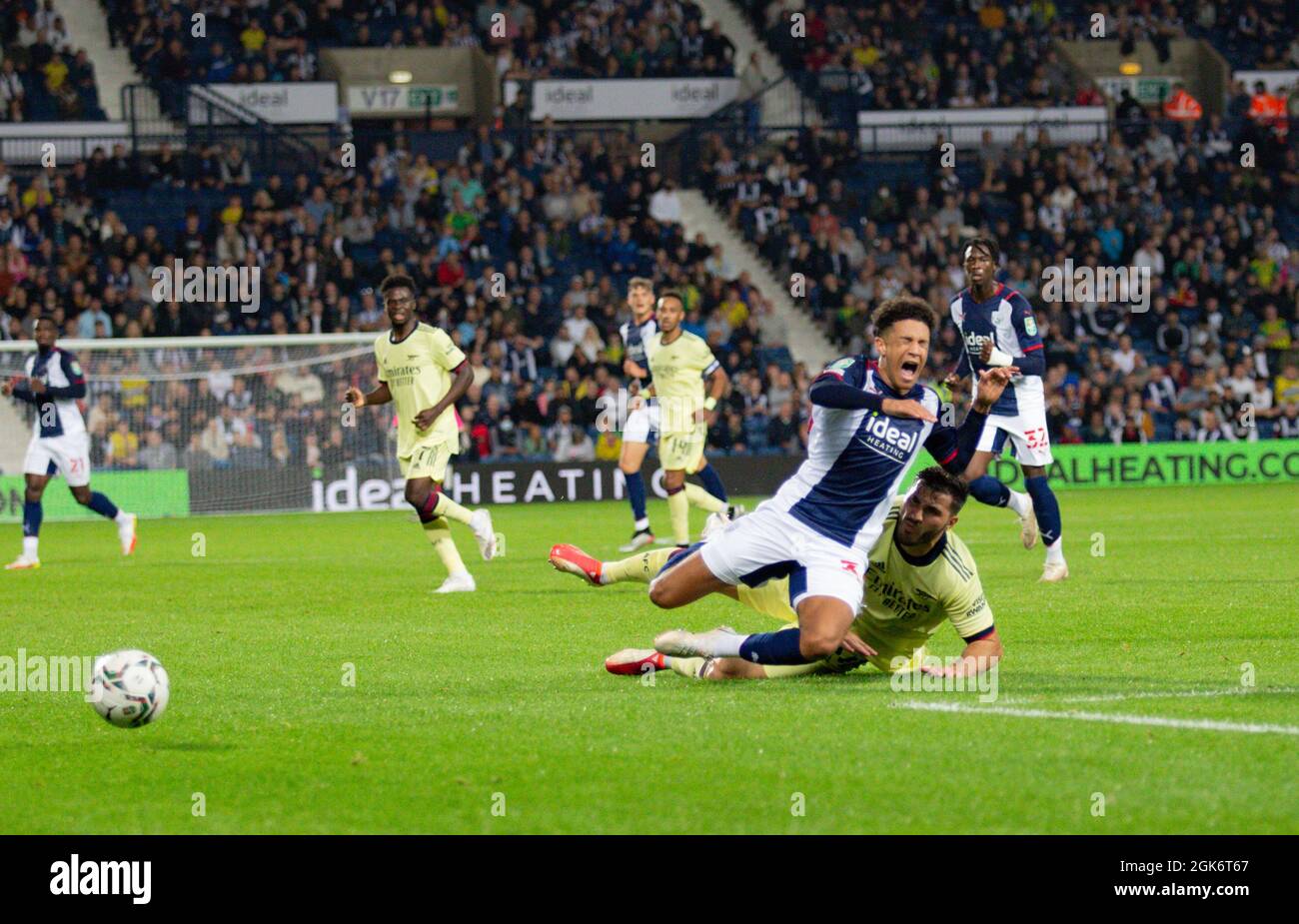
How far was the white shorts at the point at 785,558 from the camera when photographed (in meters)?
8.30

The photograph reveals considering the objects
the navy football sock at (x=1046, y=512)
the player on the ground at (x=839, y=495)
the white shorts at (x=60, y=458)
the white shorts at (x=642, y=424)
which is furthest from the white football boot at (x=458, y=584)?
the white shorts at (x=60, y=458)

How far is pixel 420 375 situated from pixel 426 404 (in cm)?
24

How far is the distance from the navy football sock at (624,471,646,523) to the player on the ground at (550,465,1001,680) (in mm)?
9624

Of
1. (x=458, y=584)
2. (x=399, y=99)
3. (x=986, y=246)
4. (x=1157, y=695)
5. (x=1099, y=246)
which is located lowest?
(x=458, y=584)

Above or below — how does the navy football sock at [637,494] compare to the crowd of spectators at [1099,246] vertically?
below

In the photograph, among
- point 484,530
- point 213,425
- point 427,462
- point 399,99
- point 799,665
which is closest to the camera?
point 799,665

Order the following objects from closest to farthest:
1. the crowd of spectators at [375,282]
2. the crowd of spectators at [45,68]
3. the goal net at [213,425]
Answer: the goal net at [213,425], the crowd of spectators at [375,282], the crowd of spectators at [45,68]

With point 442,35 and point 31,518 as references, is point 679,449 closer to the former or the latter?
point 31,518

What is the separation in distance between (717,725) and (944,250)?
27.8m

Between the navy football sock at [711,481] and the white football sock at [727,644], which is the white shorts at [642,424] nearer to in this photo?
the navy football sock at [711,481]

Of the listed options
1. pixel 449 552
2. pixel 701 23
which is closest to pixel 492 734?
pixel 449 552

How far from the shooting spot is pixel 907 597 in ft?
27.9

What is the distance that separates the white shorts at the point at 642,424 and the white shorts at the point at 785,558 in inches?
411

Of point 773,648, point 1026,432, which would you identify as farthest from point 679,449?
point 773,648
